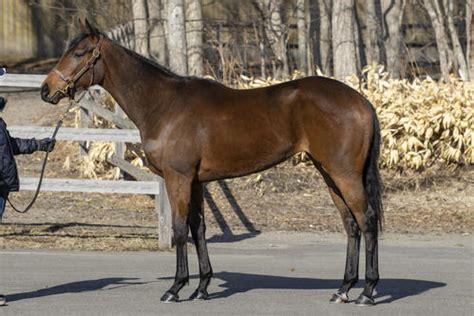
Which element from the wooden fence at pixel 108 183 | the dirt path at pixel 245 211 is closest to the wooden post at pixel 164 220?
the wooden fence at pixel 108 183

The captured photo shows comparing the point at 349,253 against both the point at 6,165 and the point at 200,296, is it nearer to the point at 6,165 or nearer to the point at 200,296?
the point at 200,296

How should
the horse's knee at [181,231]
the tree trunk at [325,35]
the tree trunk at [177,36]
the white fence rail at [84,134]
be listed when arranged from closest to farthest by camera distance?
1. the horse's knee at [181,231]
2. the white fence rail at [84,134]
3. the tree trunk at [177,36]
4. the tree trunk at [325,35]

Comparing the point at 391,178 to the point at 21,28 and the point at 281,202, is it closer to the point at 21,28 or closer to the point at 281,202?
the point at 281,202

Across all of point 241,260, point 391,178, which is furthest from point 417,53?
point 241,260

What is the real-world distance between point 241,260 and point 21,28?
18.1 m

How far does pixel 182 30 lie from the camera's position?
17312mm

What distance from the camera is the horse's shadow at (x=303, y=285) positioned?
10.8 m

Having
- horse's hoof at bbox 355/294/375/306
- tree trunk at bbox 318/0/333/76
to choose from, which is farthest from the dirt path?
tree trunk at bbox 318/0/333/76

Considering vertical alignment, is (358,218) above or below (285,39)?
below

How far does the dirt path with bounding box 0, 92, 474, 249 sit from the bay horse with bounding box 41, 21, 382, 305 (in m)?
3.34

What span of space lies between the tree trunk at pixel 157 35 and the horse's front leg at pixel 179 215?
12.4 metres

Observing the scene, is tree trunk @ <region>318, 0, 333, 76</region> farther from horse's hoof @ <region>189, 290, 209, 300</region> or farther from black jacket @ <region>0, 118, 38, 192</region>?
black jacket @ <region>0, 118, 38, 192</region>

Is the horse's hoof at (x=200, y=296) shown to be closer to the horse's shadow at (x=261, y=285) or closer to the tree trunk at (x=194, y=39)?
the horse's shadow at (x=261, y=285)

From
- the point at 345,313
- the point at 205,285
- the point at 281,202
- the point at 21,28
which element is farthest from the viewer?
the point at 21,28
